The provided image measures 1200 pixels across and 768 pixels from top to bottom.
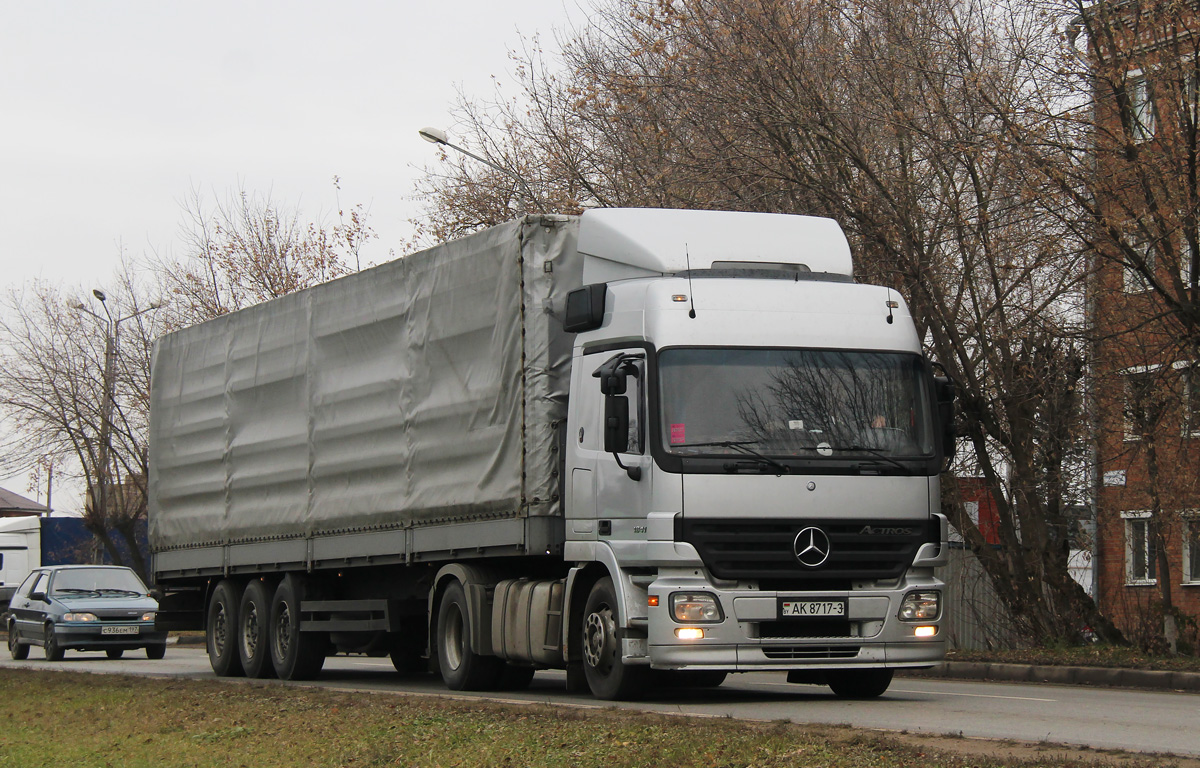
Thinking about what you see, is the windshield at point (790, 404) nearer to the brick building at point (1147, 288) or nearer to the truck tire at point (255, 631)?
the brick building at point (1147, 288)

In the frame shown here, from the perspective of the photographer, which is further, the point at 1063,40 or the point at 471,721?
the point at 1063,40

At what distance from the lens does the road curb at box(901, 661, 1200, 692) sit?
16594 millimetres

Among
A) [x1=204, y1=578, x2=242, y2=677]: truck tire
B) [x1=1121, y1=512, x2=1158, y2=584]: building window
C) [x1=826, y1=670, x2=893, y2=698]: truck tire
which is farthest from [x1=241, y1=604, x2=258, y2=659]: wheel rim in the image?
[x1=1121, y1=512, x2=1158, y2=584]: building window

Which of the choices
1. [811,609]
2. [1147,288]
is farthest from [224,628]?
[1147,288]

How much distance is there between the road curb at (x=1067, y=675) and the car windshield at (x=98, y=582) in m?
14.8

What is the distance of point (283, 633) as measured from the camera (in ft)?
59.0

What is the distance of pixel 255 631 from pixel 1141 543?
11.8 m

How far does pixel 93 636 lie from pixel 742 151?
44.5 ft

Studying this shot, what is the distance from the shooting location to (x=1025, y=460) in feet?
70.9

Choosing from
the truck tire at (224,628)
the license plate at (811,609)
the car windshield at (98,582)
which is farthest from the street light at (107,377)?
the license plate at (811,609)

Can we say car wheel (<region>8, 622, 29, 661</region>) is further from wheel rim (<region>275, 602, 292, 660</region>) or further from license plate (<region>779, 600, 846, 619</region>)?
license plate (<region>779, 600, 846, 619</region>)

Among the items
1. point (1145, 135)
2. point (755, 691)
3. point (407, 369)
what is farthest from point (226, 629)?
point (1145, 135)

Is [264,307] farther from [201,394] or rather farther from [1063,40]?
[1063,40]

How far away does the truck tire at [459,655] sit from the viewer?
1449 cm
